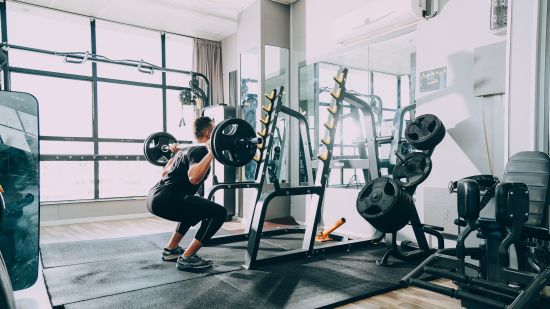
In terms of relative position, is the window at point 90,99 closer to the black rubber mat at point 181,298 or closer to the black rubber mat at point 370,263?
the black rubber mat at point 181,298

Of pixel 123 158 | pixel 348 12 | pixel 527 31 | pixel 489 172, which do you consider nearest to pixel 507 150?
pixel 489 172

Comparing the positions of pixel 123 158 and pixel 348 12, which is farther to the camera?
pixel 123 158

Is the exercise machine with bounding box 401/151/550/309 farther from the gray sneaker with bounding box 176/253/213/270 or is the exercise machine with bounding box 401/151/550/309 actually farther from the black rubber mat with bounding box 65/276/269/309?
the gray sneaker with bounding box 176/253/213/270

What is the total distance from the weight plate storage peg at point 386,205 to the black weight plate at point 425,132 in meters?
0.48

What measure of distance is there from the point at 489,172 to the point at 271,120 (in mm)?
2015

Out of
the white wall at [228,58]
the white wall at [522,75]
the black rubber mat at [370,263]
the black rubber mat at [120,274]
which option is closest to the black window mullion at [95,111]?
the white wall at [228,58]

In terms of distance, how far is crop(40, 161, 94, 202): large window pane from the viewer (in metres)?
5.48

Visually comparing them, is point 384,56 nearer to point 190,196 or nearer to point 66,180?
point 190,196

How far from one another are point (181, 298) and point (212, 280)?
38 cm

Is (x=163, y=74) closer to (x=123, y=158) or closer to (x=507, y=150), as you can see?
(x=123, y=158)

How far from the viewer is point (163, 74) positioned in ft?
20.9

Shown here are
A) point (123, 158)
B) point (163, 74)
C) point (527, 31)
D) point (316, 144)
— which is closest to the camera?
point (527, 31)

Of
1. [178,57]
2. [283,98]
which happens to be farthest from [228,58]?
[283,98]

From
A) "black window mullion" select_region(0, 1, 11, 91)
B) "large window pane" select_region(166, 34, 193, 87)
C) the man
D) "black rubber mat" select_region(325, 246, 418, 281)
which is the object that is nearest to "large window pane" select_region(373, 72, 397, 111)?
"black rubber mat" select_region(325, 246, 418, 281)
